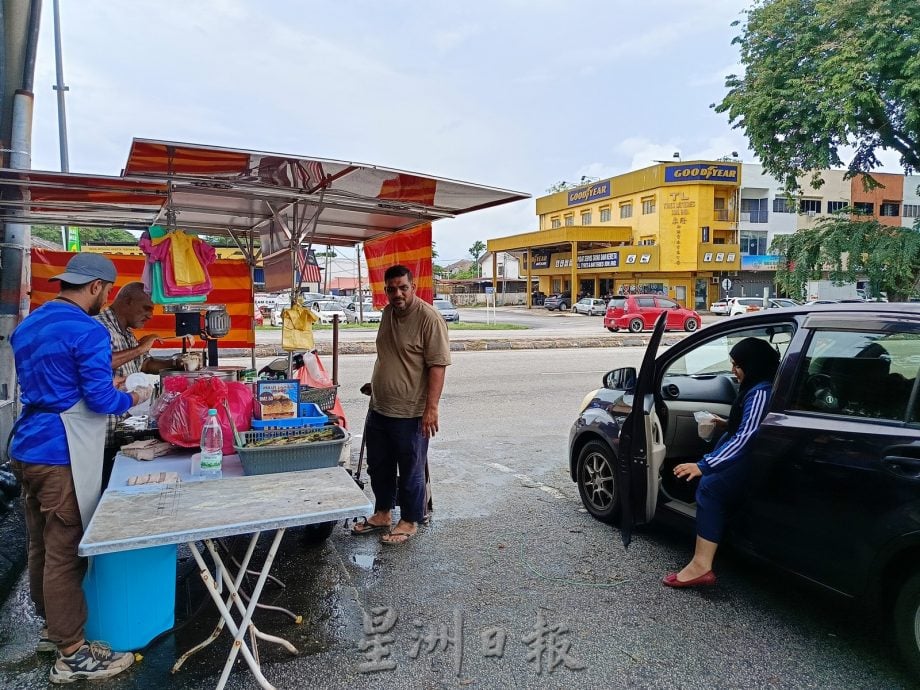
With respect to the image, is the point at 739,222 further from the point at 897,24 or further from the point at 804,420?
the point at 804,420

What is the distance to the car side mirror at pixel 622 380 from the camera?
4.28m

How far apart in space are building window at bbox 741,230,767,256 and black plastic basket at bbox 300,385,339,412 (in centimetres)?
4406

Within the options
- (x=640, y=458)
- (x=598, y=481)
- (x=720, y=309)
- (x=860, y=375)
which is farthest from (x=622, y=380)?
(x=720, y=309)

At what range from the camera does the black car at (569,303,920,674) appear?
2496 mm

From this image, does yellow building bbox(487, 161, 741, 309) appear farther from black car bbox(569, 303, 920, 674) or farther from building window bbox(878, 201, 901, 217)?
black car bbox(569, 303, 920, 674)

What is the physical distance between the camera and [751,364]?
11.1 feet

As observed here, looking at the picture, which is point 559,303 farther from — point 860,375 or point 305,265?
point 860,375

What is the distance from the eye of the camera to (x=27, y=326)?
103 inches

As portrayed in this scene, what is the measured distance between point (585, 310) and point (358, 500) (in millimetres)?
40700

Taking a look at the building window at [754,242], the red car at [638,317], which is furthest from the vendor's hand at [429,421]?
the building window at [754,242]

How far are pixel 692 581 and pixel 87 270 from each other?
3332 mm

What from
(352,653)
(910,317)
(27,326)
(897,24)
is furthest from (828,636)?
(897,24)

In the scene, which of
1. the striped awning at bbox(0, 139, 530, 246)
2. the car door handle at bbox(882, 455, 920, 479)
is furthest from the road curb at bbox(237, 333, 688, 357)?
the car door handle at bbox(882, 455, 920, 479)

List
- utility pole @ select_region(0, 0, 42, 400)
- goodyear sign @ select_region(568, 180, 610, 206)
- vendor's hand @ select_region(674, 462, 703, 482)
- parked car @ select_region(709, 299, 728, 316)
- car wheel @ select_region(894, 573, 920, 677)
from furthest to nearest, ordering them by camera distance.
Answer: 1. goodyear sign @ select_region(568, 180, 610, 206)
2. parked car @ select_region(709, 299, 728, 316)
3. utility pole @ select_region(0, 0, 42, 400)
4. vendor's hand @ select_region(674, 462, 703, 482)
5. car wheel @ select_region(894, 573, 920, 677)
